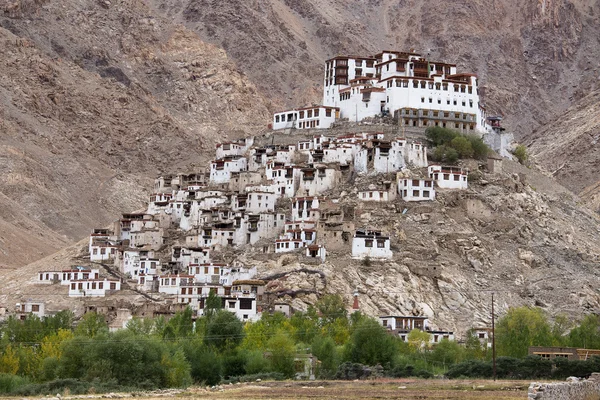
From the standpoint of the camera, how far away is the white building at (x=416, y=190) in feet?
317

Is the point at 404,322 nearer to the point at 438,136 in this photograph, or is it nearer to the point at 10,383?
the point at 438,136

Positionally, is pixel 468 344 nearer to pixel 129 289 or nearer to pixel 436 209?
pixel 436 209

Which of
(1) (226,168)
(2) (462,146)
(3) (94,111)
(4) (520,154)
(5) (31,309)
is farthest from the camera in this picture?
(3) (94,111)

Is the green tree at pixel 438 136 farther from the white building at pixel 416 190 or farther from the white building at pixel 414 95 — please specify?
the white building at pixel 416 190

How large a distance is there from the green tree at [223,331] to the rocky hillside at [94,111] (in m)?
49.7

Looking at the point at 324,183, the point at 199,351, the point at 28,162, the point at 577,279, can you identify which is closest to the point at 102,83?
the point at 28,162

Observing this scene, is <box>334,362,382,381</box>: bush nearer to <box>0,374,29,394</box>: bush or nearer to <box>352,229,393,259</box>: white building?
<box>0,374,29,394</box>: bush

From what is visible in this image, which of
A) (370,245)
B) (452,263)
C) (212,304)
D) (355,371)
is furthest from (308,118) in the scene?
(355,371)

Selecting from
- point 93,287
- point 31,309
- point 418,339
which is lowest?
point 418,339

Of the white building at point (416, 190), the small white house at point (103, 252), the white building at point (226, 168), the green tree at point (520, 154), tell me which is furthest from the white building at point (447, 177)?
the small white house at point (103, 252)

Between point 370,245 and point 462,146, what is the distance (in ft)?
50.2

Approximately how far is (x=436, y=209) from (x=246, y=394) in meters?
42.5

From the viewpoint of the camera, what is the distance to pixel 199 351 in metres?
73.9

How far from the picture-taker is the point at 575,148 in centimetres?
16300
